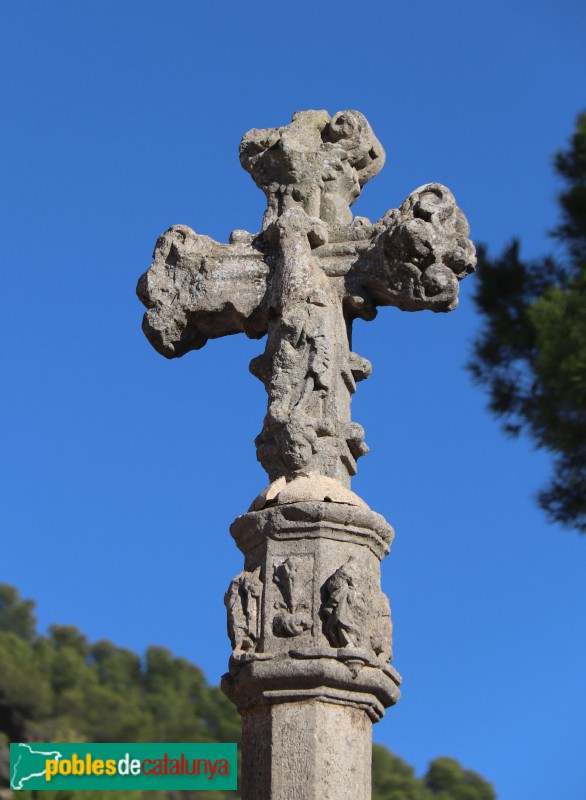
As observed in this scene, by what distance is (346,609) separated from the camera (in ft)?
14.3

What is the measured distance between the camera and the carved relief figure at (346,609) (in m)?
4.34

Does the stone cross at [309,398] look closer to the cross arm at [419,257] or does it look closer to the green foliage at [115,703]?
the cross arm at [419,257]

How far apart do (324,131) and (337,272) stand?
2.32 ft

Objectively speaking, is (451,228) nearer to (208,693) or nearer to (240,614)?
(240,614)

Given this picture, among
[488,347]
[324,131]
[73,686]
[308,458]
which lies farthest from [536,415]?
[73,686]

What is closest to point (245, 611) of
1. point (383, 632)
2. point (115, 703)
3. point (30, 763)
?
point (383, 632)

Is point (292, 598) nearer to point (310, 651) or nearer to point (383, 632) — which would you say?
point (310, 651)

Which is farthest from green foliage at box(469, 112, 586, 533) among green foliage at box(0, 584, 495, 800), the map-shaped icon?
green foliage at box(0, 584, 495, 800)

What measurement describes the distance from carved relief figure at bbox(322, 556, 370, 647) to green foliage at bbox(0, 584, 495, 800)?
903 inches

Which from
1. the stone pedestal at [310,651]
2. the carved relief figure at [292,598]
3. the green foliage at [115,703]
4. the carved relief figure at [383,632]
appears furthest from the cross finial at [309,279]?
the green foliage at [115,703]

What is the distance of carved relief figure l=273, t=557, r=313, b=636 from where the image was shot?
4.38m

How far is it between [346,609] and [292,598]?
186mm

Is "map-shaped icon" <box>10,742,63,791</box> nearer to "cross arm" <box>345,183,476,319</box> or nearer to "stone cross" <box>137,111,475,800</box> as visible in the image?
"stone cross" <box>137,111,475,800</box>

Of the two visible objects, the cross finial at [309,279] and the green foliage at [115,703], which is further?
the green foliage at [115,703]
